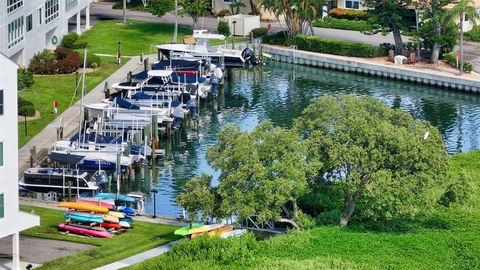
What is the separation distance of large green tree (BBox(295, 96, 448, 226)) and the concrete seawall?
43222 mm

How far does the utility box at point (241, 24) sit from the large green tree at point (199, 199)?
2545 inches

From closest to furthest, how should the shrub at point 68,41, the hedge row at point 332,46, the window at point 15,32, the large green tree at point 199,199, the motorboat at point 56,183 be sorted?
the large green tree at point 199,199
the motorboat at point 56,183
the window at point 15,32
the shrub at point 68,41
the hedge row at point 332,46

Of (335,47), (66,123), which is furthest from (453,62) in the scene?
(66,123)

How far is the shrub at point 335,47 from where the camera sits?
13438 centimetres

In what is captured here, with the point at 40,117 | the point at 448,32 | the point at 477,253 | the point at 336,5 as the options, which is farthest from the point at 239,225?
the point at 336,5

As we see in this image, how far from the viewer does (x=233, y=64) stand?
429 feet

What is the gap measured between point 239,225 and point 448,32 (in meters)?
57.1

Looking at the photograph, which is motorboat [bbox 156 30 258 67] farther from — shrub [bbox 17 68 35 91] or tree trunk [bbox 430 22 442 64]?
shrub [bbox 17 68 35 91]

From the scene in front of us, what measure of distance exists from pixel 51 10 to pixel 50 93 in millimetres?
18057

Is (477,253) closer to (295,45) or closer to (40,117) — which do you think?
(40,117)

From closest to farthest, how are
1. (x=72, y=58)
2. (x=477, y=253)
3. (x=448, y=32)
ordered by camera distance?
(x=477, y=253) < (x=72, y=58) < (x=448, y=32)

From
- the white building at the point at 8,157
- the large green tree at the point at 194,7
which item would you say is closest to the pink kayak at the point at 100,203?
the white building at the point at 8,157

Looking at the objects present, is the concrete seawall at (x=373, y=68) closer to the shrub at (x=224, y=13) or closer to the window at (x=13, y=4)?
the shrub at (x=224, y=13)

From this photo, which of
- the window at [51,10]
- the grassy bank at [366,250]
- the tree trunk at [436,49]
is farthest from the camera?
the tree trunk at [436,49]
